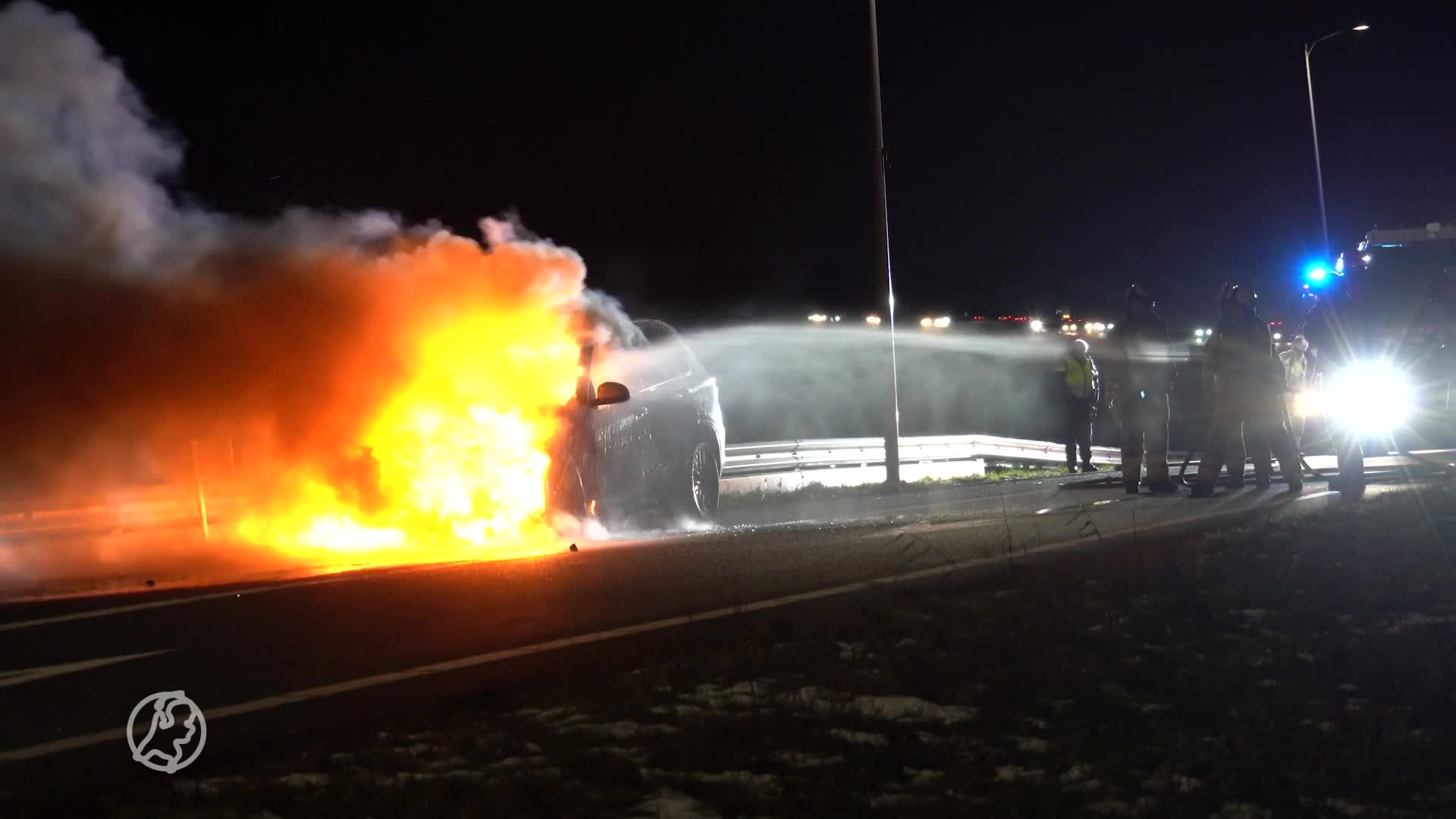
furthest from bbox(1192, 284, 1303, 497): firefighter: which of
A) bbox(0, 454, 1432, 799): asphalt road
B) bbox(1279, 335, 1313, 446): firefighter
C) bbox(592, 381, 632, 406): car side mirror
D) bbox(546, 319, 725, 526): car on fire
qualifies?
bbox(592, 381, 632, 406): car side mirror

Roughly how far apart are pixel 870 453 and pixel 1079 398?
3.59 metres

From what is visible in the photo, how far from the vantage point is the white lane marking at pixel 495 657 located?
18.8 ft

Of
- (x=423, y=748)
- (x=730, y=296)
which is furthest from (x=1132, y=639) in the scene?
(x=730, y=296)

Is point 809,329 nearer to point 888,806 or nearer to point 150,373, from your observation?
point 150,373

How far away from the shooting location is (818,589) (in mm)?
9461

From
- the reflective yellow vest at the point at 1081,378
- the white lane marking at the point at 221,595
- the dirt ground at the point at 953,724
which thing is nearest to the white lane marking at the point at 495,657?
the dirt ground at the point at 953,724

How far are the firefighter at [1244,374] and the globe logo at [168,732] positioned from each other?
1097cm

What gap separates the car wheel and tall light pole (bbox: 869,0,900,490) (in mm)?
8575

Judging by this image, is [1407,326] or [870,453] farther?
[870,453]

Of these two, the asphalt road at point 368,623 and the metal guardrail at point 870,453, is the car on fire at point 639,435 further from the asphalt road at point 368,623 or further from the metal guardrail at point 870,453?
the metal guardrail at point 870,453

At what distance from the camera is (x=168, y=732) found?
5.88 metres

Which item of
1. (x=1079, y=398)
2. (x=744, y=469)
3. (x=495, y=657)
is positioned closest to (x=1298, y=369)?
(x=1079, y=398)

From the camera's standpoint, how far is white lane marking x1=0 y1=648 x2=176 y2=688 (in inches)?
269

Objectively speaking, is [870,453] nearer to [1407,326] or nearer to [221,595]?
[1407,326]
